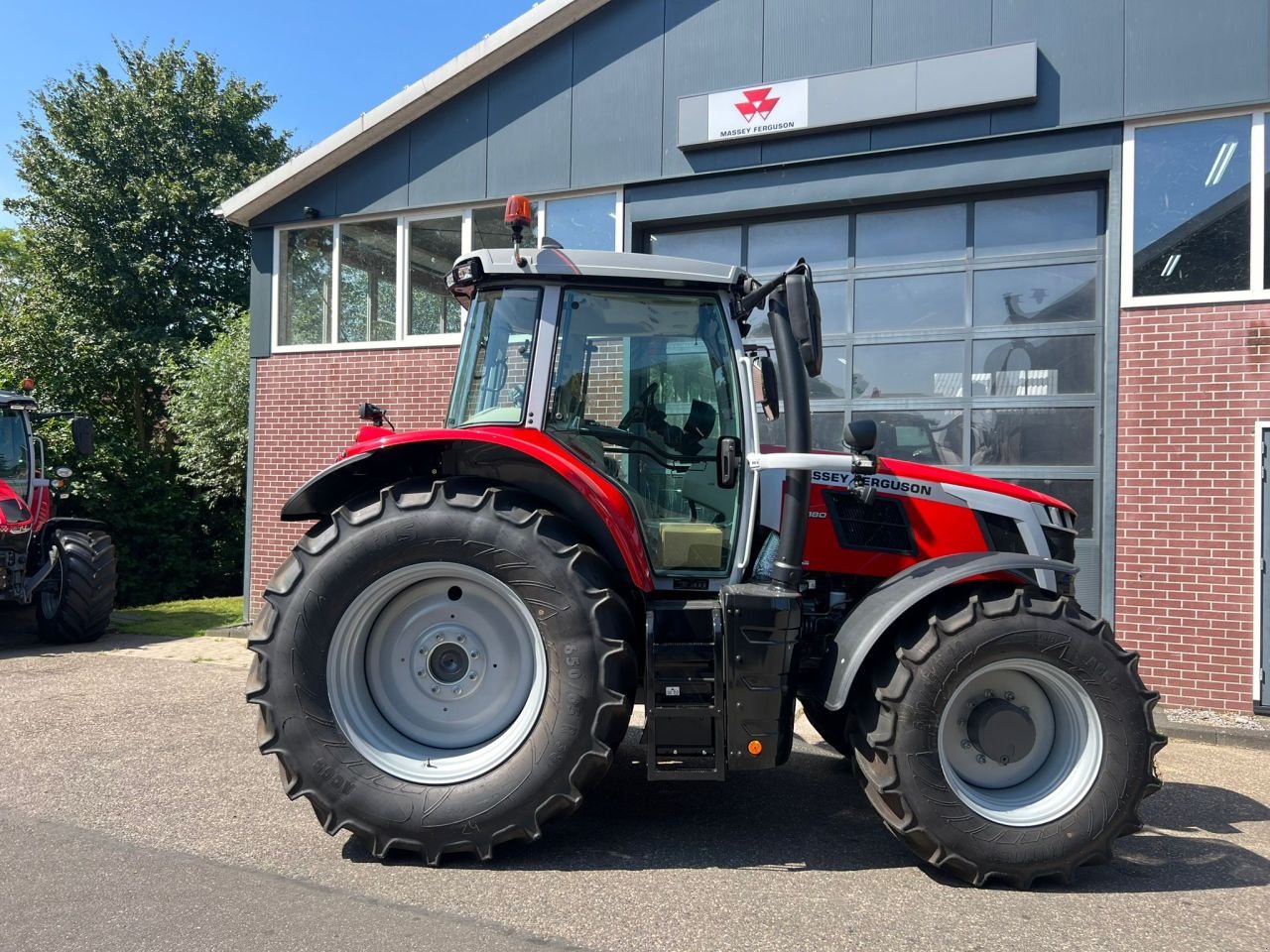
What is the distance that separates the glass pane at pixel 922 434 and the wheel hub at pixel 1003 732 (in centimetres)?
406

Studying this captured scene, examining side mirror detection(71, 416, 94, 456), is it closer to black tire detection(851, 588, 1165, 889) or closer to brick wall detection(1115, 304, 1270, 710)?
black tire detection(851, 588, 1165, 889)

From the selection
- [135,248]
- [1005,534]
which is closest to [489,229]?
[1005,534]

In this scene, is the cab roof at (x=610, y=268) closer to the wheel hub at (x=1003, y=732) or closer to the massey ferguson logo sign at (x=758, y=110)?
the wheel hub at (x=1003, y=732)

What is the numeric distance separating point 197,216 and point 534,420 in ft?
58.4

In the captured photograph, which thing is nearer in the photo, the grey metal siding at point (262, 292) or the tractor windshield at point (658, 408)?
the tractor windshield at point (658, 408)

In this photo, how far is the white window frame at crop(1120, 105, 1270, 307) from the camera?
21.4ft

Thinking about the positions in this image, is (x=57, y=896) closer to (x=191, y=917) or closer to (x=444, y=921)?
(x=191, y=917)

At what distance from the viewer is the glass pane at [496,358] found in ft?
13.2

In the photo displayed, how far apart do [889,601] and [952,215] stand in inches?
195

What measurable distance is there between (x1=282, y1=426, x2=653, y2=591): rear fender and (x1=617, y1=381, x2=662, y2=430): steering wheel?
301 mm

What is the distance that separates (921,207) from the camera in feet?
25.0

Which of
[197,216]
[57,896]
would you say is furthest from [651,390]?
[197,216]

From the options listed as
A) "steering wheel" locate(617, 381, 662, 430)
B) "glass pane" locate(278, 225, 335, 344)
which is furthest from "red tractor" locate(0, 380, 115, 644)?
"steering wheel" locate(617, 381, 662, 430)

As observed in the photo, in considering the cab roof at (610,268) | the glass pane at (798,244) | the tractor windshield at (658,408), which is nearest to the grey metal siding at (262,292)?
the glass pane at (798,244)
